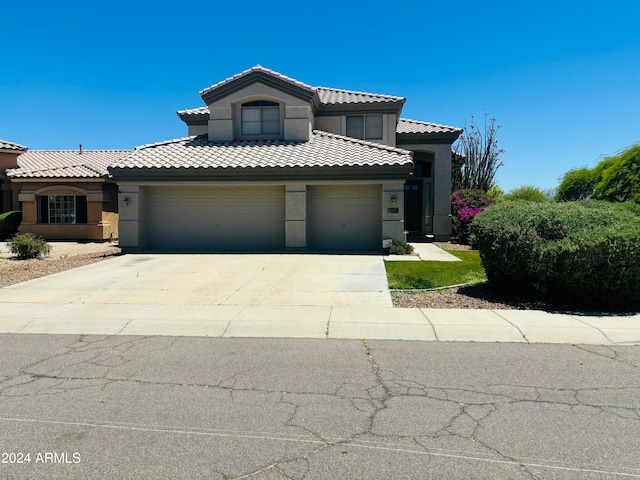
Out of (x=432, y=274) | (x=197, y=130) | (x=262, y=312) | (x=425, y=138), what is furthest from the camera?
(x=197, y=130)

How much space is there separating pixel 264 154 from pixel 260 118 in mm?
2760

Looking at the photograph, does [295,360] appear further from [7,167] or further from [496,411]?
[7,167]

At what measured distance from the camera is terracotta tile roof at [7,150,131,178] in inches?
957

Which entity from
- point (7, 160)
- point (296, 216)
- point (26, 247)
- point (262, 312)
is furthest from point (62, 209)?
point (262, 312)

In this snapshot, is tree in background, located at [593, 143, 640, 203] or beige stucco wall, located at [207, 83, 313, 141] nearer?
beige stucco wall, located at [207, 83, 313, 141]

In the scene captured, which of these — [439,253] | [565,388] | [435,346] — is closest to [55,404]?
[435,346]

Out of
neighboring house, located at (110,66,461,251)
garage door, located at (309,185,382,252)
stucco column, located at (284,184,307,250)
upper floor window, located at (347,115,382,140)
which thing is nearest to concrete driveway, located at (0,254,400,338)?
stucco column, located at (284,184,307,250)

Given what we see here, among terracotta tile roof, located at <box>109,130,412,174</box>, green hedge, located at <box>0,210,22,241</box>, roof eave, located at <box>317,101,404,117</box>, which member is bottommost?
green hedge, located at <box>0,210,22,241</box>

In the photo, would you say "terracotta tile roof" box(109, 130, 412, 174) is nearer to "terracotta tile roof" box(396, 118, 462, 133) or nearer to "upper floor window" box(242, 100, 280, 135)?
"upper floor window" box(242, 100, 280, 135)

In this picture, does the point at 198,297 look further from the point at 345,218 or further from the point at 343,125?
the point at 343,125

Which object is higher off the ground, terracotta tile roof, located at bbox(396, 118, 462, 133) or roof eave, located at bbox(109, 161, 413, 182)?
terracotta tile roof, located at bbox(396, 118, 462, 133)

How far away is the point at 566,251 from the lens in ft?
29.1

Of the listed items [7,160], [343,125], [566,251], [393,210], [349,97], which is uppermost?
[349,97]

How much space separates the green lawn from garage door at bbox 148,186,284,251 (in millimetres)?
5686
